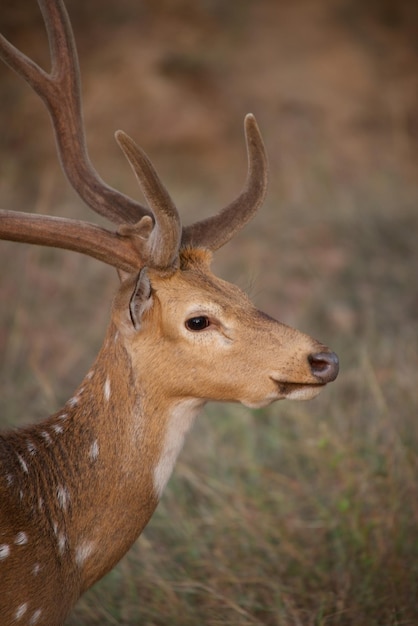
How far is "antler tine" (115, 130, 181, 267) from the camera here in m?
2.65

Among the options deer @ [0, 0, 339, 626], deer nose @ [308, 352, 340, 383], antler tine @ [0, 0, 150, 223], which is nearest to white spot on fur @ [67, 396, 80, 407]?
deer @ [0, 0, 339, 626]

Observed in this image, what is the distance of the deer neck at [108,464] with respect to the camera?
279 cm

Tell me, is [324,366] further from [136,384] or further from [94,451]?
[94,451]

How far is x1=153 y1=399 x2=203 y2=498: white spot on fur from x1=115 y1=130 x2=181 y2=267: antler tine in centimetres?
55

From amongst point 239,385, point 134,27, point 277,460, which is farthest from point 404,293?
point 134,27

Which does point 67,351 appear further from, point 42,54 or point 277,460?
point 42,54

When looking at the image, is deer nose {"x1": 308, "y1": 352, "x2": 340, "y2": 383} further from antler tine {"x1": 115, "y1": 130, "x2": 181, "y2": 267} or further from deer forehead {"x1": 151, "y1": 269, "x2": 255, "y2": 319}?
antler tine {"x1": 115, "y1": 130, "x2": 181, "y2": 267}

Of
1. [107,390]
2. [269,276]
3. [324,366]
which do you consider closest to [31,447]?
[107,390]

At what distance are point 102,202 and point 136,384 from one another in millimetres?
777

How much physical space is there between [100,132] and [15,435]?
7.90m

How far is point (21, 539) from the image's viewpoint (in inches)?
102

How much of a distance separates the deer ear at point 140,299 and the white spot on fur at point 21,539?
2.72 ft

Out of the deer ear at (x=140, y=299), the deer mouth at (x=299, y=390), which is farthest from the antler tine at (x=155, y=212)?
the deer mouth at (x=299, y=390)

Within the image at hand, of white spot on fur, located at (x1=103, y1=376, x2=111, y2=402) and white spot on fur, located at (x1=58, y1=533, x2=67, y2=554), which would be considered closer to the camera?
white spot on fur, located at (x1=58, y1=533, x2=67, y2=554)
